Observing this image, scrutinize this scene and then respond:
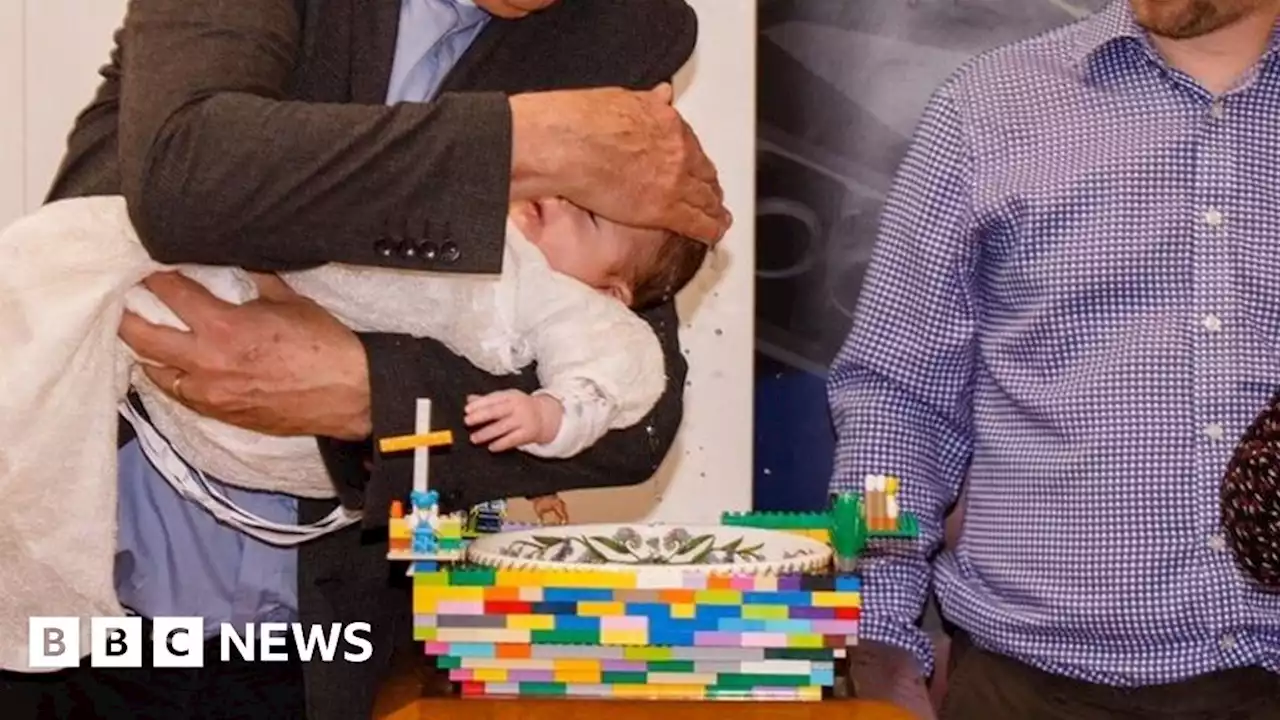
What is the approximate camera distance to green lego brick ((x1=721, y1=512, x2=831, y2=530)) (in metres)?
1.70

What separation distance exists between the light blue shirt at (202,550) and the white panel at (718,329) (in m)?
0.75

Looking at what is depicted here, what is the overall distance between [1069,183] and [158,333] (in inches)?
44.2

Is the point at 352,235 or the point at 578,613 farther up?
the point at 352,235

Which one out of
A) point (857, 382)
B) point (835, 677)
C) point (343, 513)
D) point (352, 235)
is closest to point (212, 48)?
point (352, 235)

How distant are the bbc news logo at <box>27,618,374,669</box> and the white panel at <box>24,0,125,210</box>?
0.92 meters

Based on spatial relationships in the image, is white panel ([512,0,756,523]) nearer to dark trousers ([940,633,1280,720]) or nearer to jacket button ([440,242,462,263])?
dark trousers ([940,633,1280,720])

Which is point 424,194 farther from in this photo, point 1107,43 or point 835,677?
point 1107,43

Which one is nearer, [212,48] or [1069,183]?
[212,48]

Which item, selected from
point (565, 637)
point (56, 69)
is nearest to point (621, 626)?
point (565, 637)

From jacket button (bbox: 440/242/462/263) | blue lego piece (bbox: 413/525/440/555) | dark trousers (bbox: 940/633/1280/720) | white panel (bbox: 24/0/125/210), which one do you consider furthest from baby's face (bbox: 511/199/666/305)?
white panel (bbox: 24/0/125/210)

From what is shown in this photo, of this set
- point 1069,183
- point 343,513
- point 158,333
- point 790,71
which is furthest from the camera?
point 790,71

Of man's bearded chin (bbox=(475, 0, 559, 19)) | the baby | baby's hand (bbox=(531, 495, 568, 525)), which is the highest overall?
man's bearded chin (bbox=(475, 0, 559, 19))

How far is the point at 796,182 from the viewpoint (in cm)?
255

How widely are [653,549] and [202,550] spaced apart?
51 cm
